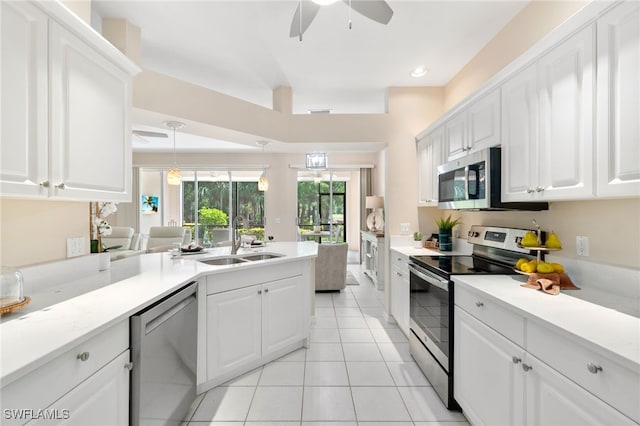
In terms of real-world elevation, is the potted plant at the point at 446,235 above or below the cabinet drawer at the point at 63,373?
above

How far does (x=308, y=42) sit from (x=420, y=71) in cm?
134

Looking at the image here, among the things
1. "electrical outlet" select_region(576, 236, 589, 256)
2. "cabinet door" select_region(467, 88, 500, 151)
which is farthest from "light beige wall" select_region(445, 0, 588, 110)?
"electrical outlet" select_region(576, 236, 589, 256)

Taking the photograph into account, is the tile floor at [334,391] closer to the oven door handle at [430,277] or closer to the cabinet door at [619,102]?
the oven door handle at [430,277]

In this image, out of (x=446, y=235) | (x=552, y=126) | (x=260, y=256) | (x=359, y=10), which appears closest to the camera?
(x=552, y=126)

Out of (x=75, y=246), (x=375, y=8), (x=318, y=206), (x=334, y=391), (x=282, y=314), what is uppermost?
(x=375, y=8)

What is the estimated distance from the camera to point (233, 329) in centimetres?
217

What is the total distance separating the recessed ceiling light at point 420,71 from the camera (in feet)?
10.1

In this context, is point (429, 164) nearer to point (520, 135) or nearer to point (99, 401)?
point (520, 135)

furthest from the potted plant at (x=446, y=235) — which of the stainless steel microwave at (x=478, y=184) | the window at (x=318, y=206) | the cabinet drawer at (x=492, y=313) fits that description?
the window at (x=318, y=206)

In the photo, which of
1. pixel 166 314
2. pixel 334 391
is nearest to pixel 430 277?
pixel 334 391

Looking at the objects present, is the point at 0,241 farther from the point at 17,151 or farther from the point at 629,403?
the point at 629,403

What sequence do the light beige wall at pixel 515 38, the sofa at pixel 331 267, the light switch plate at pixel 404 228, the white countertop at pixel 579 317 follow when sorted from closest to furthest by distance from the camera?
the white countertop at pixel 579 317
the light beige wall at pixel 515 38
the light switch plate at pixel 404 228
the sofa at pixel 331 267

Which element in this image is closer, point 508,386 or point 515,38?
point 508,386

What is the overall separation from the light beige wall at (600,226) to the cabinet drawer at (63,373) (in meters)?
2.43
